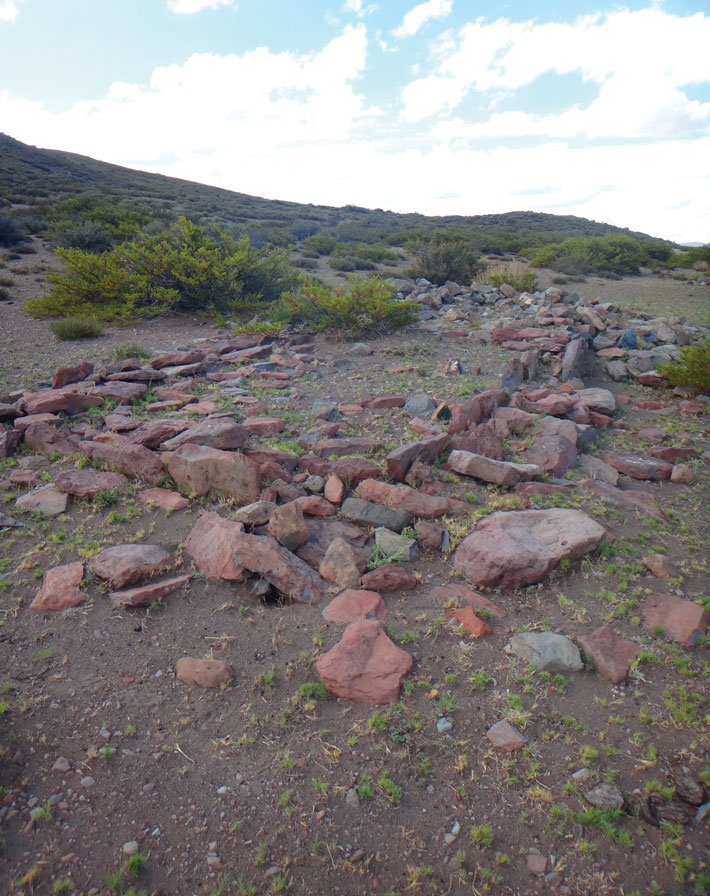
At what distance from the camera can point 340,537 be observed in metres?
3.64

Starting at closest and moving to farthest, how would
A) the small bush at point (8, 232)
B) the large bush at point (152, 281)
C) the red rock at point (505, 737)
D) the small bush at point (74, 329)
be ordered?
the red rock at point (505, 737)
the small bush at point (74, 329)
the large bush at point (152, 281)
the small bush at point (8, 232)

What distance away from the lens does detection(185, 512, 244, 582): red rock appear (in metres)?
3.42

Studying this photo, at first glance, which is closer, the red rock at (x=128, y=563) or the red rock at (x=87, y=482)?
the red rock at (x=128, y=563)

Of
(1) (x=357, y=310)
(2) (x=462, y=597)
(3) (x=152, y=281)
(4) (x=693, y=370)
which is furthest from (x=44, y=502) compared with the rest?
(3) (x=152, y=281)

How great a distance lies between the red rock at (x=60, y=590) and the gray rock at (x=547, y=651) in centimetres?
246

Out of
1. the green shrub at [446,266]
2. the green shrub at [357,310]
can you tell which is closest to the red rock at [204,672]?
the green shrub at [357,310]

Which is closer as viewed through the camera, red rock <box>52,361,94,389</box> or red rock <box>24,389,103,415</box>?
red rock <box>24,389,103,415</box>

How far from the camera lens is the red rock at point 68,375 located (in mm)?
6734

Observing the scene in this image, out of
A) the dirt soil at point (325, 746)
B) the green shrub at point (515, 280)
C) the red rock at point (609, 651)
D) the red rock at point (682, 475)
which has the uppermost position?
the green shrub at point (515, 280)

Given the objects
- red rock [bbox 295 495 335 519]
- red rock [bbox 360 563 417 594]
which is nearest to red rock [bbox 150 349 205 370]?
red rock [bbox 295 495 335 519]

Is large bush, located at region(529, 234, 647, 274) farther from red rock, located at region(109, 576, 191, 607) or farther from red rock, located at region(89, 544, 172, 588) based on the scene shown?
red rock, located at region(109, 576, 191, 607)

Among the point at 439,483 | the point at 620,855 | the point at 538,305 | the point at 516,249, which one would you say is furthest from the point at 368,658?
the point at 516,249

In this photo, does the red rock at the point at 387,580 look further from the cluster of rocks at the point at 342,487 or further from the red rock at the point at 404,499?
the red rock at the point at 404,499

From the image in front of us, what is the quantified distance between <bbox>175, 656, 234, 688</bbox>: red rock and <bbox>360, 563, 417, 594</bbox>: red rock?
0.95 m
